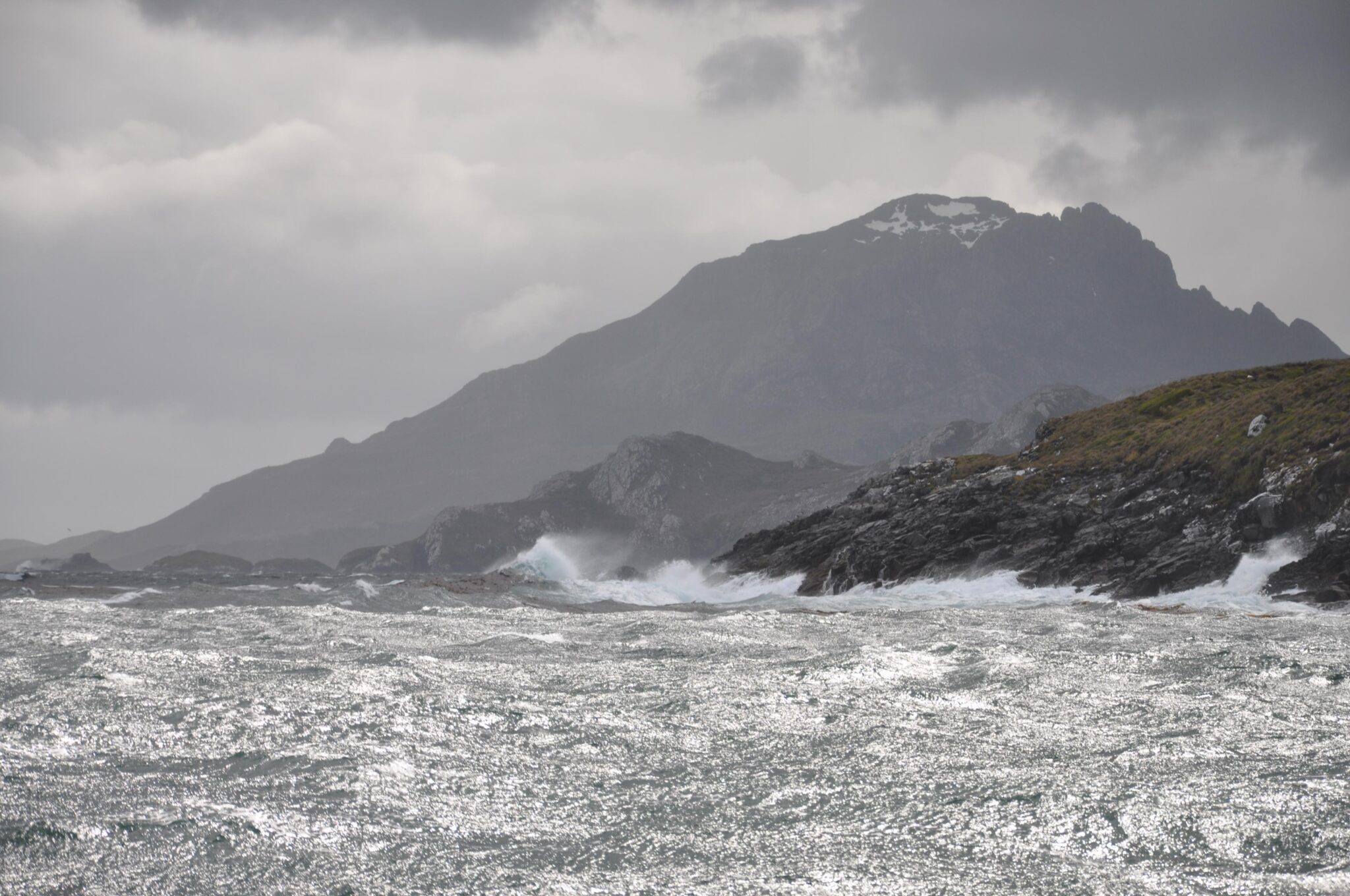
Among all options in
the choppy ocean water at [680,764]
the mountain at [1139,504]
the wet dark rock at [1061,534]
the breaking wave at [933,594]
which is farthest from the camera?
the wet dark rock at [1061,534]

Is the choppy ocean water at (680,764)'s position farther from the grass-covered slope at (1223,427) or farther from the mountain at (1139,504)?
the grass-covered slope at (1223,427)

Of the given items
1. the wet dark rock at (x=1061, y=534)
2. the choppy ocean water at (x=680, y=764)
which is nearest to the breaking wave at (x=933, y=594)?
the wet dark rock at (x=1061, y=534)

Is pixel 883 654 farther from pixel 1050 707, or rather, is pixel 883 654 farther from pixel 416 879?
pixel 416 879

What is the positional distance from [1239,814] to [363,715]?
1181cm

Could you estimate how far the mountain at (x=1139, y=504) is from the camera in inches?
1629

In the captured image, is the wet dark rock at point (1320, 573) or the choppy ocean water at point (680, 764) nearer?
the choppy ocean water at point (680, 764)

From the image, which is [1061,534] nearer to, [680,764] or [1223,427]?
[1223,427]

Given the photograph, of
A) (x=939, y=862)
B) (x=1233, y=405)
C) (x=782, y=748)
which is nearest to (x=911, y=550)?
(x=1233, y=405)

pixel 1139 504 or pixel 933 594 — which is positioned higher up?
pixel 1139 504

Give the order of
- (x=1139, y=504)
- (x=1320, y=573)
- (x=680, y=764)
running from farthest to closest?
(x=1139, y=504)
(x=1320, y=573)
(x=680, y=764)

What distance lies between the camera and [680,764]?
12492 mm

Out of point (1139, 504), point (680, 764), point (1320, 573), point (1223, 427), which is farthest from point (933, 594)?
point (680, 764)

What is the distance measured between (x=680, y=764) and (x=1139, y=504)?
46216 millimetres

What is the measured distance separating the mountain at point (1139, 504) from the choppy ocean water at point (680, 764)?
1905 cm
